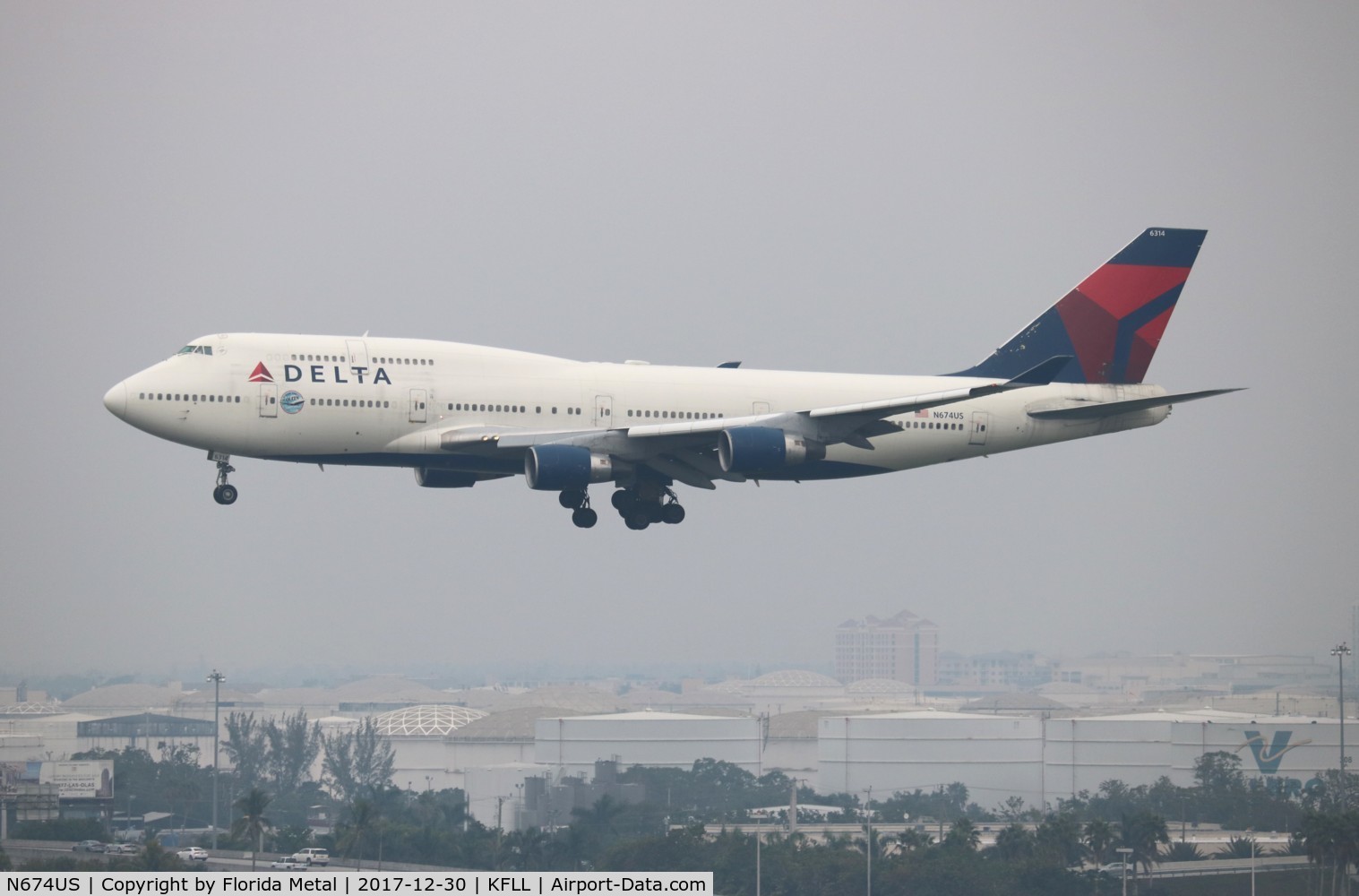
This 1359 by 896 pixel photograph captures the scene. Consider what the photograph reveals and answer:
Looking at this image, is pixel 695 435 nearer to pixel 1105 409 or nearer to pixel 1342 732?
pixel 1105 409

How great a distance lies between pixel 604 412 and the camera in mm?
56000

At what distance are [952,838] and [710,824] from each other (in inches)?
513

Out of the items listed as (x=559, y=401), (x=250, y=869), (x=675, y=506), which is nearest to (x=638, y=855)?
(x=250, y=869)

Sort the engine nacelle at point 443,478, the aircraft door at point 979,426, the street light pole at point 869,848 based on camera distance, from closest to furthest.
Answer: the engine nacelle at point 443,478, the aircraft door at point 979,426, the street light pole at point 869,848

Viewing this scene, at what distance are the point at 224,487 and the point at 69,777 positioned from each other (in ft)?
164

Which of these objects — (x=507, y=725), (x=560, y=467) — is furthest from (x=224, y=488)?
(x=507, y=725)

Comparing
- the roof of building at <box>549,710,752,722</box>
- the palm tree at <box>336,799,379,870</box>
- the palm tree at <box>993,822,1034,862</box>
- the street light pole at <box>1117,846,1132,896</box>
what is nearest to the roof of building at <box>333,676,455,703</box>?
the roof of building at <box>549,710,752,722</box>

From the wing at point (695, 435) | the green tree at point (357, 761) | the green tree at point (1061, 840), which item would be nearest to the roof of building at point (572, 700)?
the green tree at point (357, 761)

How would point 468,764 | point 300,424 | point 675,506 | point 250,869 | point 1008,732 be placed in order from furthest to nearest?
point 468,764
point 1008,732
point 250,869
point 675,506
point 300,424

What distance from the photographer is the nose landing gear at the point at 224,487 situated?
5444 cm

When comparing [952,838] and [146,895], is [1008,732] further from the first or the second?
[146,895]

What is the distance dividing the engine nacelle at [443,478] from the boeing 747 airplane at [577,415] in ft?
0.23

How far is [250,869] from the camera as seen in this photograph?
3182 inches

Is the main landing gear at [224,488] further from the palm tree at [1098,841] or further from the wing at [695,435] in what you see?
the palm tree at [1098,841]
